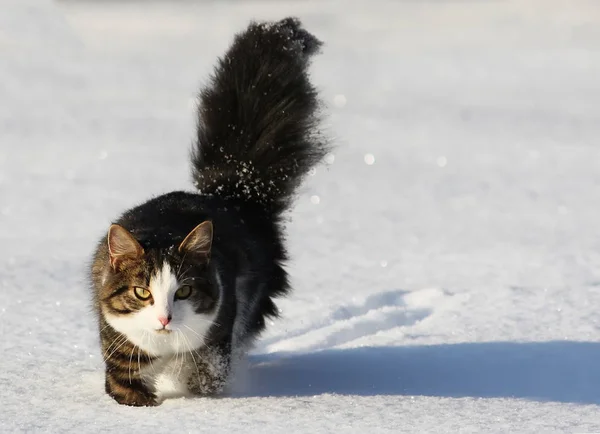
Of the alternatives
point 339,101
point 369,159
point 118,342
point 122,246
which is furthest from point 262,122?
point 339,101

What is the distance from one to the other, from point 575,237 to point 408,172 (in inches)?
78.0

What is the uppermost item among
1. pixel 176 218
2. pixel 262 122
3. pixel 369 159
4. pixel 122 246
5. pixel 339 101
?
pixel 339 101

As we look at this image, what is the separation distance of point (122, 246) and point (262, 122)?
121cm

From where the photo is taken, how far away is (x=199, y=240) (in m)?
3.27

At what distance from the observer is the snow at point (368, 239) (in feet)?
10.9

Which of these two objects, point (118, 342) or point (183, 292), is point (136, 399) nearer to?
point (118, 342)

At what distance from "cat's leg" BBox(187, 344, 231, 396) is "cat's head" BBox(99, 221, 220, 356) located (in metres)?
0.06

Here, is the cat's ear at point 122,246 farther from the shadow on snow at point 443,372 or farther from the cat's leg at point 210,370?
the shadow on snow at point 443,372

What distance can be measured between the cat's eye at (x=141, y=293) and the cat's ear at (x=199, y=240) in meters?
0.18

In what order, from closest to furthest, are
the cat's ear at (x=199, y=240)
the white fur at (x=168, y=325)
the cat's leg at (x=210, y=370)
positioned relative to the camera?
the white fur at (x=168, y=325) < the cat's ear at (x=199, y=240) < the cat's leg at (x=210, y=370)

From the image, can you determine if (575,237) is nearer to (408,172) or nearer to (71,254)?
(408,172)

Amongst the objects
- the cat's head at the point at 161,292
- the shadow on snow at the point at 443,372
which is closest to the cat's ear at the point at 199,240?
the cat's head at the point at 161,292

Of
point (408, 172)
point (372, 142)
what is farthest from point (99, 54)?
point (408, 172)

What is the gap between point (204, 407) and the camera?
10.6 ft
